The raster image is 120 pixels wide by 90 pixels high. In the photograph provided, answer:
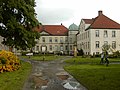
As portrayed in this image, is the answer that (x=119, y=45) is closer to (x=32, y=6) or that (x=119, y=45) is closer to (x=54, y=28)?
(x=54, y=28)

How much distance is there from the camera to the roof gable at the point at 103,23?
72.9m

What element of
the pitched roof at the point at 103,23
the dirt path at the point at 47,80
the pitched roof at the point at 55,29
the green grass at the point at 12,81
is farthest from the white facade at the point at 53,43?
the green grass at the point at 12,81

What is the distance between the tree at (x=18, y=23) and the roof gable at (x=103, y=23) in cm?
3696

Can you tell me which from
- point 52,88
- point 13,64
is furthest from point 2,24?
point 52,88

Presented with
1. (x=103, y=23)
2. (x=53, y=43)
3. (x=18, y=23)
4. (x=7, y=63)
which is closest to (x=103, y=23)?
(x=103, y=23)

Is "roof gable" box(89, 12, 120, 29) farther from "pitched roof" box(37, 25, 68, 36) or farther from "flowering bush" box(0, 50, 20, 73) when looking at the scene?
"flowering bush" box(0, 50, 20, 73)

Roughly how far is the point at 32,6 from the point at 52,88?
Result: 26693 mm

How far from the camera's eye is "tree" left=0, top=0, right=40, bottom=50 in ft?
113

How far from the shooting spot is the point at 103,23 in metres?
74.3

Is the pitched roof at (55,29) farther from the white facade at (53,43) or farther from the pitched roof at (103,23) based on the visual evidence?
the pitched roof at (103,23)

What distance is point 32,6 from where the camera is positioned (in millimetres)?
38719

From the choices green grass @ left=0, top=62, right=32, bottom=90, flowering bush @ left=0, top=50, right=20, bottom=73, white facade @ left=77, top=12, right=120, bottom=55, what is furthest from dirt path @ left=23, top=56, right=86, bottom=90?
white facade @ left=77, top=12, right=120, bottom=55

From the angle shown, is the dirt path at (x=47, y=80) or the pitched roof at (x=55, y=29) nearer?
the dirt path at (x=47, y=80)

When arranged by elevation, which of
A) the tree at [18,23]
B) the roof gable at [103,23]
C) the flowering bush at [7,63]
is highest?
the roof gable at [103,23]
